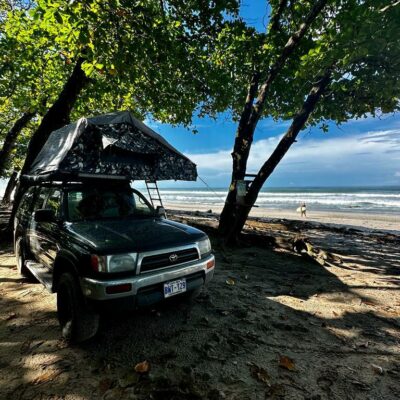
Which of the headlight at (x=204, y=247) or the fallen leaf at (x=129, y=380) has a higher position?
the headlight at (x=204, y=247)

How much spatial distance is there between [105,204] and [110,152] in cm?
162

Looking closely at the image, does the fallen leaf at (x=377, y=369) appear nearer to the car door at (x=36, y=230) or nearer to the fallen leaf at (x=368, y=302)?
the fallen leaf at (x=368, y=302)

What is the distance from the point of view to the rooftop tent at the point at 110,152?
479cm

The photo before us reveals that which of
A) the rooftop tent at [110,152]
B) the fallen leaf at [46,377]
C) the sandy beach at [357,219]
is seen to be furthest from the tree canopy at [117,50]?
the sandy beach at [357,219]

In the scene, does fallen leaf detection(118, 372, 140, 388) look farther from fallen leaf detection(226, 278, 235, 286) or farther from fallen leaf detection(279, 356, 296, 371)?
fallen leaf detection(226, 278, 235, 286)

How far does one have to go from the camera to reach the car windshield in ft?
12.7

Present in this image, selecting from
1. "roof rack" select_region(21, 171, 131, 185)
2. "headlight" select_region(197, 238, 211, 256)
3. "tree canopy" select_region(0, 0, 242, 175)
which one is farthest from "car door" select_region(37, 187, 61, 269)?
"tree canopy" select_region(0, 0, 242, 175)

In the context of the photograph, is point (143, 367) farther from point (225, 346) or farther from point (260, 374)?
point (260, 374)

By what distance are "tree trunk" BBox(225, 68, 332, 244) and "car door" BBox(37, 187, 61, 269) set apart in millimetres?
5202

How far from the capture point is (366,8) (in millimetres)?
4613

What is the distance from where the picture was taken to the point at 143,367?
2646mm

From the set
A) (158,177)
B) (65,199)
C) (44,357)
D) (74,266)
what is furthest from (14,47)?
(44,357)

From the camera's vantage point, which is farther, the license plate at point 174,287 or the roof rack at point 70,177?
the roof rack at point 70,177

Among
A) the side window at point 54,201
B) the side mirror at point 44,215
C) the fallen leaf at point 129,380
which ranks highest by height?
the side window at point 54,201
